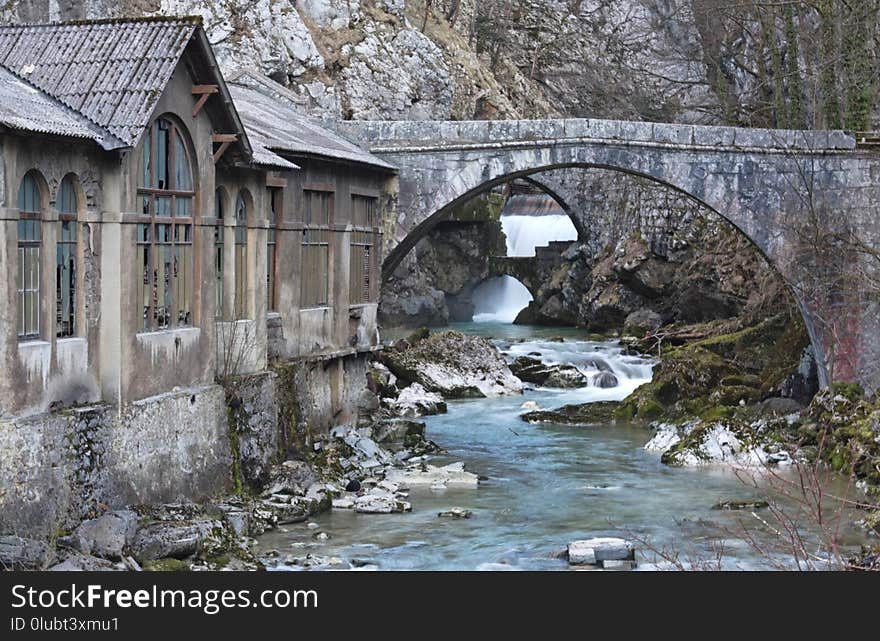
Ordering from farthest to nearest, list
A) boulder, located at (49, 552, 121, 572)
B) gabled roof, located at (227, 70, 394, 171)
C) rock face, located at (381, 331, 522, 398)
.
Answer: rock face, located at (381, 331, 522, 398)
gabled roof, located at (227, 70, 394, 171)
boulder, located at (49, 552, 121, 572)

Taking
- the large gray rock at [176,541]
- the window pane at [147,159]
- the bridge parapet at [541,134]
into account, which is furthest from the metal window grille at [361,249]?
the large gray rock at [176,541]

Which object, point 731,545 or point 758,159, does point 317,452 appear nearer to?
point 731,545

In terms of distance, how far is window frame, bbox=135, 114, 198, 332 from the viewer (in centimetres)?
1438

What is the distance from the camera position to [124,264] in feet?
45.7

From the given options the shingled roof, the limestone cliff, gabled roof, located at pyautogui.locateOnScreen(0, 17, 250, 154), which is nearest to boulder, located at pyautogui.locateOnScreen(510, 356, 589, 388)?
the limestone cliff

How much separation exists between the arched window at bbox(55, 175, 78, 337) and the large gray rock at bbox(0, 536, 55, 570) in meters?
2.17

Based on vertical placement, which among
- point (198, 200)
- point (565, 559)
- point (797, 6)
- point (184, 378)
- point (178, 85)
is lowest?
point (565, 559)

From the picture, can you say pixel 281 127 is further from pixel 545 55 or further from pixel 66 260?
pixel 545 55

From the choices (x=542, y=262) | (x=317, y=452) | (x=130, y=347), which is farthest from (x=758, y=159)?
(x=542, y=262)

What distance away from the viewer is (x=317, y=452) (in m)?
19.2

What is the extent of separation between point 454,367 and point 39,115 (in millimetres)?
15854

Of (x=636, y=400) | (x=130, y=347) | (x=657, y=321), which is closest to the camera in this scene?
(x=130, y=347)

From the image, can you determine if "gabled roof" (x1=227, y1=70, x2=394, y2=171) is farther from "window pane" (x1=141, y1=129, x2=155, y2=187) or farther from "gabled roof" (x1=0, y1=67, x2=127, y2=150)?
"gabled roof" (x1=0, y1=67, x2=127, y2=150)

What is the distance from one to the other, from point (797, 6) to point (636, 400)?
8.44 metres
